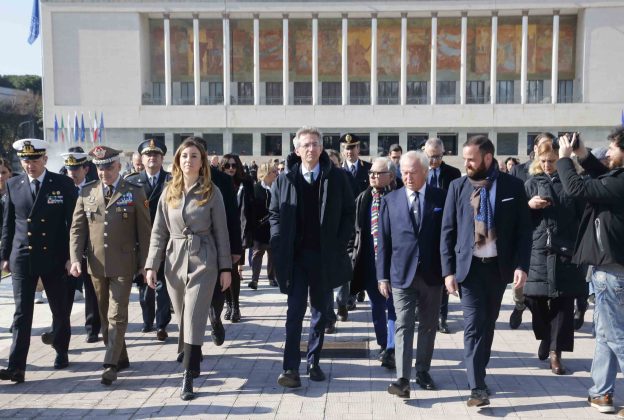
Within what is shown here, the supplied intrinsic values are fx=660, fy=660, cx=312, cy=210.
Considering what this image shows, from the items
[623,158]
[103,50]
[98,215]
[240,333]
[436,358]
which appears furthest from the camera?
[103,50]

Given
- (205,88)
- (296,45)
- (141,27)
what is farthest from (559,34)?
(141,27)

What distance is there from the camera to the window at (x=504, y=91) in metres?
55.1

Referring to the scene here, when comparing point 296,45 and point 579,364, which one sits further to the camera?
point 296,45

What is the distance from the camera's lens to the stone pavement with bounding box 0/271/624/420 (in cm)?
509

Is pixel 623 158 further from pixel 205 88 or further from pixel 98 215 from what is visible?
pixel 205 88

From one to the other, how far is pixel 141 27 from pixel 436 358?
52131 mm

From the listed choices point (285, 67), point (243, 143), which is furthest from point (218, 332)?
point (285, 67)

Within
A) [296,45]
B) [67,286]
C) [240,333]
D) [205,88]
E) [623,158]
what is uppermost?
[296,45]

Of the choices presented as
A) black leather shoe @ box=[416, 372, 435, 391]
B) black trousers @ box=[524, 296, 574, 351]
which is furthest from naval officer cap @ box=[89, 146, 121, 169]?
black trousers @ box=[524, 296, 574, 351]

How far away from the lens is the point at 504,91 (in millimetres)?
55375

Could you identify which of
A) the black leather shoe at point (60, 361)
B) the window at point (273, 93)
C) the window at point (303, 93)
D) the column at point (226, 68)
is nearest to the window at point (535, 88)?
the window at point (303, 93)

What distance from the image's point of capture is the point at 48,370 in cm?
638

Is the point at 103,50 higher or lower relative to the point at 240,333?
higher

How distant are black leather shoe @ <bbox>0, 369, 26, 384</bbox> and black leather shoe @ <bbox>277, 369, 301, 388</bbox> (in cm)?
234
